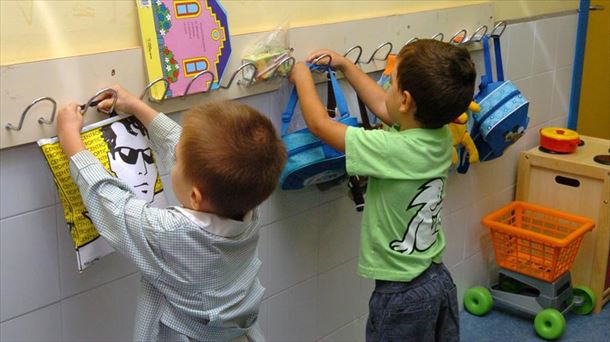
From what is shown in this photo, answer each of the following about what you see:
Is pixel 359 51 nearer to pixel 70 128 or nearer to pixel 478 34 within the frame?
pixel 478 34

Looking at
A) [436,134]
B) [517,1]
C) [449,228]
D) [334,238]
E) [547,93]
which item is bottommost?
[449,228]

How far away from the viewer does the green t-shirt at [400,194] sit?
1565 mm

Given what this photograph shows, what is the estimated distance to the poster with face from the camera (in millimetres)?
1296

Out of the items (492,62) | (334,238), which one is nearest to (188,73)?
(334,238)

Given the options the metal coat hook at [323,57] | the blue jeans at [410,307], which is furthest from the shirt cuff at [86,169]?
the blue jeans at [410,307]

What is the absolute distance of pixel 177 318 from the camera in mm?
1285

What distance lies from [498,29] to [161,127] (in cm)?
137

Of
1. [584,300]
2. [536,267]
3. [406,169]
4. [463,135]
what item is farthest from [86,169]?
[584,300]

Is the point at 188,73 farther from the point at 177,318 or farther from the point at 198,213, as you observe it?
the point at 177,318

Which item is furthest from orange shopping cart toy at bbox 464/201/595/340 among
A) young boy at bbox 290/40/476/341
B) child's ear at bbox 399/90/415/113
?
child's ear at bbox 399/90/415/113

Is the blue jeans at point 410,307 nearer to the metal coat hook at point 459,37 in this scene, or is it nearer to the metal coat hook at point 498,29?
the metal coat hook at point 459,37

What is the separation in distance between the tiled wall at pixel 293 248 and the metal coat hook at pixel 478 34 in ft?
0.26

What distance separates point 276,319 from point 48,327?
66 centimetres

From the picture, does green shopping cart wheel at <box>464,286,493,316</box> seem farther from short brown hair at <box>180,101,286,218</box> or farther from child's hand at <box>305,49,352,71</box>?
short brown hair at <box>180,101,286,218</box>
